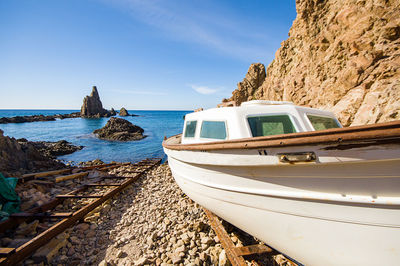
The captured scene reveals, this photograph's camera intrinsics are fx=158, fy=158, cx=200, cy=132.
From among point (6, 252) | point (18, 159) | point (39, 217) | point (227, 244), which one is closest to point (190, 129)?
point (227, 244)

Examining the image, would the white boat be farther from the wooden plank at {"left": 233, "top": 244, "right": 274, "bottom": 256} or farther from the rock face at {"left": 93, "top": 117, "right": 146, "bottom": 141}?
the rock face at {"left": 93, "top": 117, "right": 146, "bottom": 141}

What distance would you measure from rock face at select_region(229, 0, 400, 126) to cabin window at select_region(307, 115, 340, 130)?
617 cm

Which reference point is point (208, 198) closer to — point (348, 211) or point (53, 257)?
point (348, 211)

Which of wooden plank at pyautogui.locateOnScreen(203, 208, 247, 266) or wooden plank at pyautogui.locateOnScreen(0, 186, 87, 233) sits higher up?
wooden plank at pyautogui.locateOnScreen(203, 208, 247, 266)

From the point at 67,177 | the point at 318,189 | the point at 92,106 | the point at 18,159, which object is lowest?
the point at 67,177

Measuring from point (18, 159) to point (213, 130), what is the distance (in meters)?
10.1

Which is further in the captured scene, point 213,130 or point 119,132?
point 119,132

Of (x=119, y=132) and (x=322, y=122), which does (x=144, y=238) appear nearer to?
(x=322, y=122)

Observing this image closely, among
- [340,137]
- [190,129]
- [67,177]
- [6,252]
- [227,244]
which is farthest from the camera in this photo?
[67,177]

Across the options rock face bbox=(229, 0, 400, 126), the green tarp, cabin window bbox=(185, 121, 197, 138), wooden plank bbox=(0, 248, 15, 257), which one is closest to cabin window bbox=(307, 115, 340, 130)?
cabin window bbox=(185, 121, 197, 138)

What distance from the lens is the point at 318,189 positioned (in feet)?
6.48

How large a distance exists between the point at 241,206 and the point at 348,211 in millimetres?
1425

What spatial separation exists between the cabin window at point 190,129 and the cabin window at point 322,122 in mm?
2906

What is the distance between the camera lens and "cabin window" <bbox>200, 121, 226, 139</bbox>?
12.0ft
